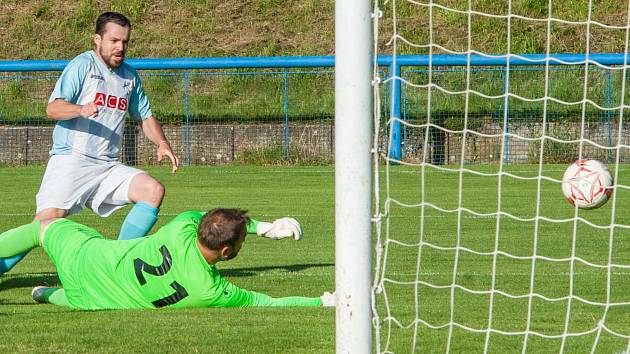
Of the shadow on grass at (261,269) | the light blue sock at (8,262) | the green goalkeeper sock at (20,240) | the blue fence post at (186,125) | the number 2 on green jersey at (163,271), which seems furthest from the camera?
the blue fence post at (186,125)

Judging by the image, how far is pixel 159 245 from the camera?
20.4ft

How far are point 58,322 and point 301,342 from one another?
138 centimetres

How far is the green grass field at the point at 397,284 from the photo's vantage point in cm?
541

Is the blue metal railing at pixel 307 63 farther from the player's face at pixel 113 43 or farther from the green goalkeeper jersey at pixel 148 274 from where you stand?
the green goalkeeper jersey at pixel 148 274

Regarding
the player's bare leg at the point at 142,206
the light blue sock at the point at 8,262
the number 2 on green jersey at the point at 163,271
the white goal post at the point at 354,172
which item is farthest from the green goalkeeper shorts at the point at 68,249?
the white goal post at the point at 354,172

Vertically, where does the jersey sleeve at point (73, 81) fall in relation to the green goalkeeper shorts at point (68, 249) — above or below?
above

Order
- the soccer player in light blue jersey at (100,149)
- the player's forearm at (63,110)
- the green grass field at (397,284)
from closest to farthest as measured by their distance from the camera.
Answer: the green grass field at (397,284) < the player's forearm at (63,110) < the soccer player in light blue jersey at (100,149)

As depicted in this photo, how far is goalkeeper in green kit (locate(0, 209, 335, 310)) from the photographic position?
241 inches

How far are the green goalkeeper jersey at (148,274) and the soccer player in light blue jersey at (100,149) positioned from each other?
115cm

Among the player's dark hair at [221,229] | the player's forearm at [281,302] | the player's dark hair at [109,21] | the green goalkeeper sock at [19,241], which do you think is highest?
the player's dark hair at [109,21]

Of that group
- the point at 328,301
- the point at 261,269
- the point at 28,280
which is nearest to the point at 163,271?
the point at 328,301

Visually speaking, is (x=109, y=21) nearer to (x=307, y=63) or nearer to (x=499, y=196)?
(x=499, y=196)

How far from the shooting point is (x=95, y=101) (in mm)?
7910

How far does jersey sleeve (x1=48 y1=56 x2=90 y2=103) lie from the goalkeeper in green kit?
4.43ft
